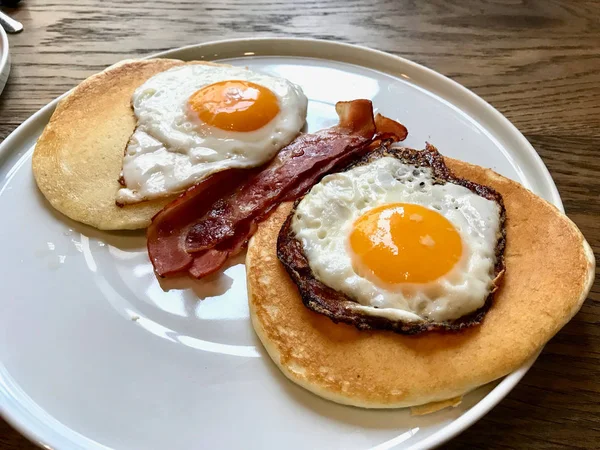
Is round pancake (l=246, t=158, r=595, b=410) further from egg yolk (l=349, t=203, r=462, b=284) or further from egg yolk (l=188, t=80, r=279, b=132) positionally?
egg yolk (l=188, t=80, r=279, b=132)

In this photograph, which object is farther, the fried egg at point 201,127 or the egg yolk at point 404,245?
the fried egg at point 201,127

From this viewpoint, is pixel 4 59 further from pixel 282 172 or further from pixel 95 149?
pixel 282 172

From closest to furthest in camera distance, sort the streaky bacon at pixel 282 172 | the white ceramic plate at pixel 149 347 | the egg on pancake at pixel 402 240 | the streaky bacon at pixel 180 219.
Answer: the white ceramic plate at pixel 149 347 → the egg on pancake at pixel 402 240 → the streaky bacon at pixel 180 219 → the streaky bacon at pixel 282 172


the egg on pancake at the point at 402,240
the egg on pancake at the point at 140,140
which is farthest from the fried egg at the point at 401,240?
the egg on pancake at the point at 140,140

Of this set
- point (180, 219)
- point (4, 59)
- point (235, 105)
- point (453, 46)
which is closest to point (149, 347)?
point (180, 219)

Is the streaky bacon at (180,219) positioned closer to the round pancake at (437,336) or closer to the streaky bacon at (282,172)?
the streaky bacon at (282,172)

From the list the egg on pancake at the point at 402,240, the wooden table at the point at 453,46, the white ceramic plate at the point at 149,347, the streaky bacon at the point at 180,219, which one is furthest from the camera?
the wooden table at the point at 453,46

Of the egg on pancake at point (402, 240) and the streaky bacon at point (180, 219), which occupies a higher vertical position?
the egg on pancake at point (402, 240)
